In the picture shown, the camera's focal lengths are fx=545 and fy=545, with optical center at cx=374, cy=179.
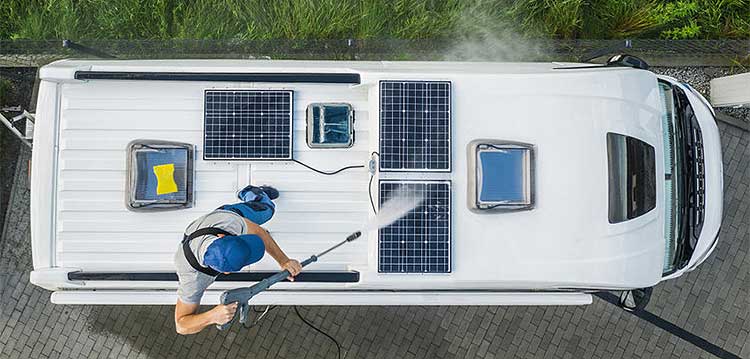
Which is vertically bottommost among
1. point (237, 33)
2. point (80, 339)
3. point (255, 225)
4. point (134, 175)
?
point (80, 339)

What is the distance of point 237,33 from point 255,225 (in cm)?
311

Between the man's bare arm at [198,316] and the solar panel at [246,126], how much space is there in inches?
49.1

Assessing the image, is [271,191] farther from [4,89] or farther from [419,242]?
[4,89]

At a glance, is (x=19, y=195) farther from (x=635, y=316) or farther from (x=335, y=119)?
(x=635, y=316)

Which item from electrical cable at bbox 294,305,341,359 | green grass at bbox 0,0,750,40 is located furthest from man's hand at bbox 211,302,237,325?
green grass at bbox 0,0,750,40

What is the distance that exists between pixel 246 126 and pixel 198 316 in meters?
1.58

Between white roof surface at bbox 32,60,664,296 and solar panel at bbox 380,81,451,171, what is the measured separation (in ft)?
0.29

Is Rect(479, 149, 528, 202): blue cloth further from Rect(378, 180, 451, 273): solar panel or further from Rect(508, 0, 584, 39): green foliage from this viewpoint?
Rect(508, 0, 584, 39): green foliage

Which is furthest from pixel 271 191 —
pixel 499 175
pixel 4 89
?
pixel 4 89

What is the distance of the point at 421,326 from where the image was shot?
21.1 feet

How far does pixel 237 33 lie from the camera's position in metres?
6.44

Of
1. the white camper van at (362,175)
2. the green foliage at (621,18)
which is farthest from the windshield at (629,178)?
the green foliage at (621,18)

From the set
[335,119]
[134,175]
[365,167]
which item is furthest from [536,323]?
[134,175]

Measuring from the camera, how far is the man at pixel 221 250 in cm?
370
